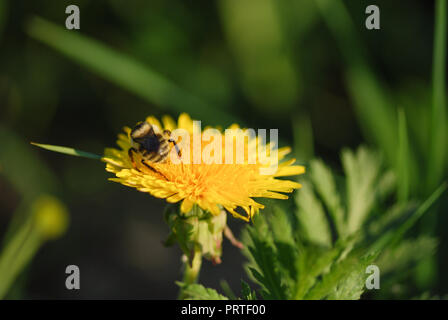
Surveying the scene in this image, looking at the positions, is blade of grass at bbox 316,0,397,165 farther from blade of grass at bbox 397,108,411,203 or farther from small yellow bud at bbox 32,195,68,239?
small yellow bud at bbox 32,195,68,239

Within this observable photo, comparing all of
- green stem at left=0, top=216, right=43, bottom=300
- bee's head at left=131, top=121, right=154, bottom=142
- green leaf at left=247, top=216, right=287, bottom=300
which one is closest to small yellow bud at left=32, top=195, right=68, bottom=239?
green stem at left=0, top=216, right=43, bottom=300

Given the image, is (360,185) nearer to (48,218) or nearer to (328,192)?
(328,192)

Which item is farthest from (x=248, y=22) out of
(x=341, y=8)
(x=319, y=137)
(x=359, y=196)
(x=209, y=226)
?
(x=209, y=226)

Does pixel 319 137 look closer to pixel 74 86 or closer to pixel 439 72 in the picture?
pixel 439 72

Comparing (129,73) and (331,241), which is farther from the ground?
(129,73)

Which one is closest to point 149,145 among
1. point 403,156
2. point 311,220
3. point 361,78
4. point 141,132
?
point 141,132

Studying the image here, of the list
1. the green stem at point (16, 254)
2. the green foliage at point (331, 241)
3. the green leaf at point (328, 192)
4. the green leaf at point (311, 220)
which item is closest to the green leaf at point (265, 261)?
the green foliage at point (331, 241)

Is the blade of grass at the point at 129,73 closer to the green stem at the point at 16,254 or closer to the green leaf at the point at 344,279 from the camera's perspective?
the green stem at the point at 16,254
